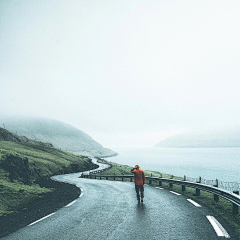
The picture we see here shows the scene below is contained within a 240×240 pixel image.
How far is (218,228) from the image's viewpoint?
5.82 meters

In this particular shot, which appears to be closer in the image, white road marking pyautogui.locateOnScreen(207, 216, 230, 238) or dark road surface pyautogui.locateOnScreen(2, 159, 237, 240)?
white road marking pyautogui.locateOnScreen(207, 216, 230, 238)

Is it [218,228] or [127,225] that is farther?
[127,225]

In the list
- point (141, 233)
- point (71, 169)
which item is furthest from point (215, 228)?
point (71, 169)

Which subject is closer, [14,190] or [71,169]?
[14,190]

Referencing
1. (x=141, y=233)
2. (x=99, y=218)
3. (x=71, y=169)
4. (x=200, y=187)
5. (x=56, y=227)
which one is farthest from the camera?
(x=71, y=169)

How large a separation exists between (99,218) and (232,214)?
15.5ft

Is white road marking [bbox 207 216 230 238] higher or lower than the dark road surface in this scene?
higher

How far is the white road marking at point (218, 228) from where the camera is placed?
209 inches

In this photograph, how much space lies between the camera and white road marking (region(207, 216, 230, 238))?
530 cm

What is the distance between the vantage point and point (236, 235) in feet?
17.2

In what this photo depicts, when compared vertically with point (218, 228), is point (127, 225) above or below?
below

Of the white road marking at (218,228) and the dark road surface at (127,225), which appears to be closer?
the white road marking at (218,228)

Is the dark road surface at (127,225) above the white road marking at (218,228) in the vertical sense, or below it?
below

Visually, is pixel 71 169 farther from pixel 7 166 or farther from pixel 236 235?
pixel 236 235
